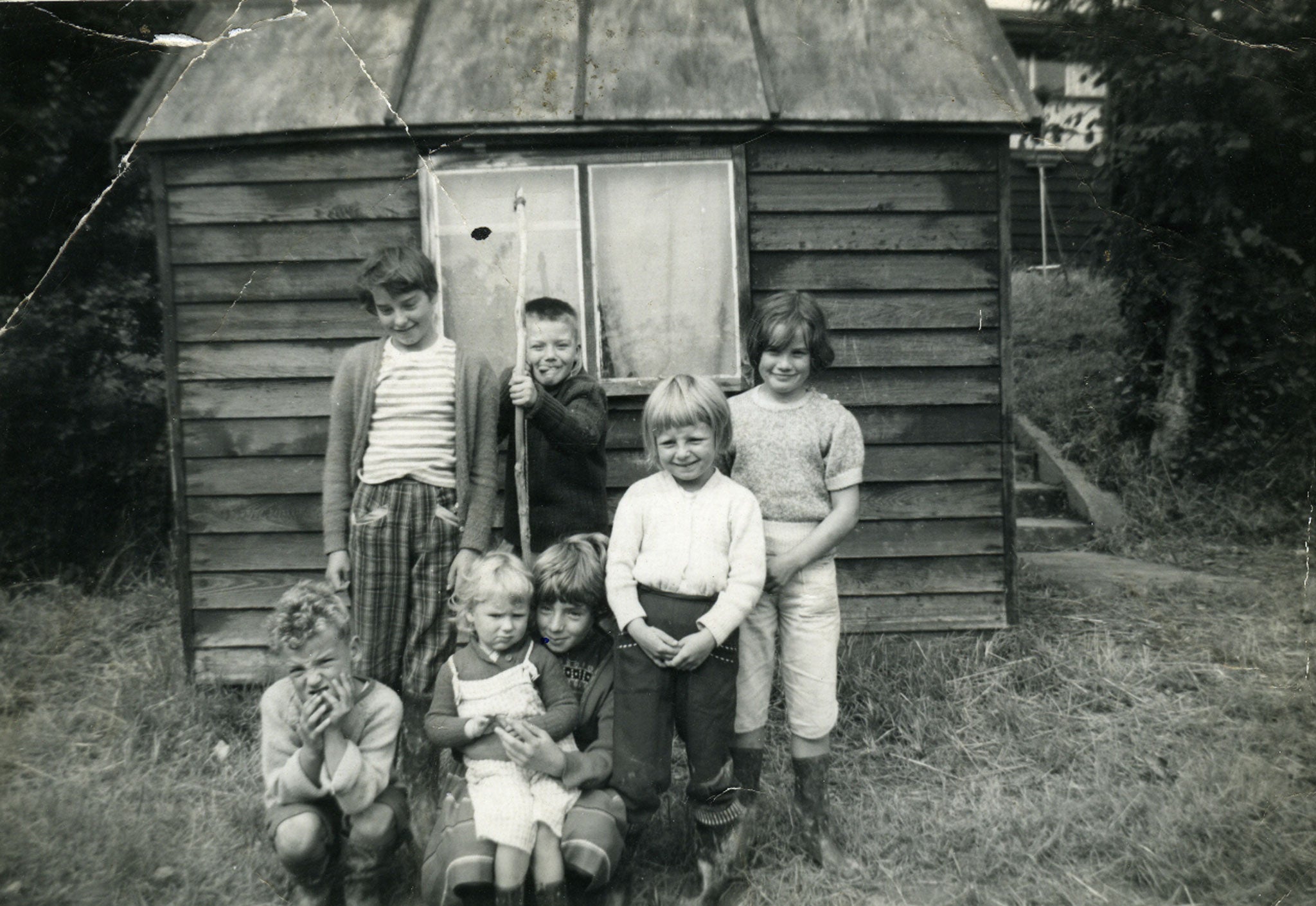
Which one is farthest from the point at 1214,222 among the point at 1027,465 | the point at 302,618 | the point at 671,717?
the point at 302,618

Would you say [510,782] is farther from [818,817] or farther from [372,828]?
[818,817]

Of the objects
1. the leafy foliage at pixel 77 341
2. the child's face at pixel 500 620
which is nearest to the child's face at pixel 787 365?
the child's face at pixel 500 620

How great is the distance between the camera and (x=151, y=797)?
3.27 meters

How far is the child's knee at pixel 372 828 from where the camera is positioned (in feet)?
7.55

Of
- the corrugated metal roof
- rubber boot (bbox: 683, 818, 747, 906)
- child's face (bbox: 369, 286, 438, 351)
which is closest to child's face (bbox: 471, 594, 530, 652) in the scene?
rubber boot (bbox: 683, 818, 747, 906)

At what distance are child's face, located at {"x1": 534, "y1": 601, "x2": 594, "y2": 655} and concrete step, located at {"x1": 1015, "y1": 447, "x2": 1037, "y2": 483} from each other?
17.7 feet

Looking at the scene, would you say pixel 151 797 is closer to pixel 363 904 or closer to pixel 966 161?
pixel 363 904

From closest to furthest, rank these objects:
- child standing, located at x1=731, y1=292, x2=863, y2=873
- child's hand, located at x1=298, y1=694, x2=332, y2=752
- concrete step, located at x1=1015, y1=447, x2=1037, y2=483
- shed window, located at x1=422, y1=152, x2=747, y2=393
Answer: child's hand, located at x1=298, y1=694, x2=332, y2=752
child standing, located at x1=731, y1=292, x2=863, y2=873
shed window, located at x1=422, y1=152, x2=747, y2=393
concrete step, located at x1=1015, y1=447, x2=1037, y2=483

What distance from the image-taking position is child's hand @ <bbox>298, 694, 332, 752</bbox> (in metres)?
2.20

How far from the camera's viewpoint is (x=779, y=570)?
2688mm

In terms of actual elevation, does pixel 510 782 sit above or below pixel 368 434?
below

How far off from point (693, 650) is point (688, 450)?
53 cm

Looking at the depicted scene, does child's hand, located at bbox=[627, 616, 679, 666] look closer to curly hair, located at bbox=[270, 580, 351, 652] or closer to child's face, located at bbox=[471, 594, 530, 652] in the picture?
child's face, located at bbox=[471, 594, 530, 652]

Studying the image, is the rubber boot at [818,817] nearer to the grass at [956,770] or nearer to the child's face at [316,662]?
the grass at [956,770]
